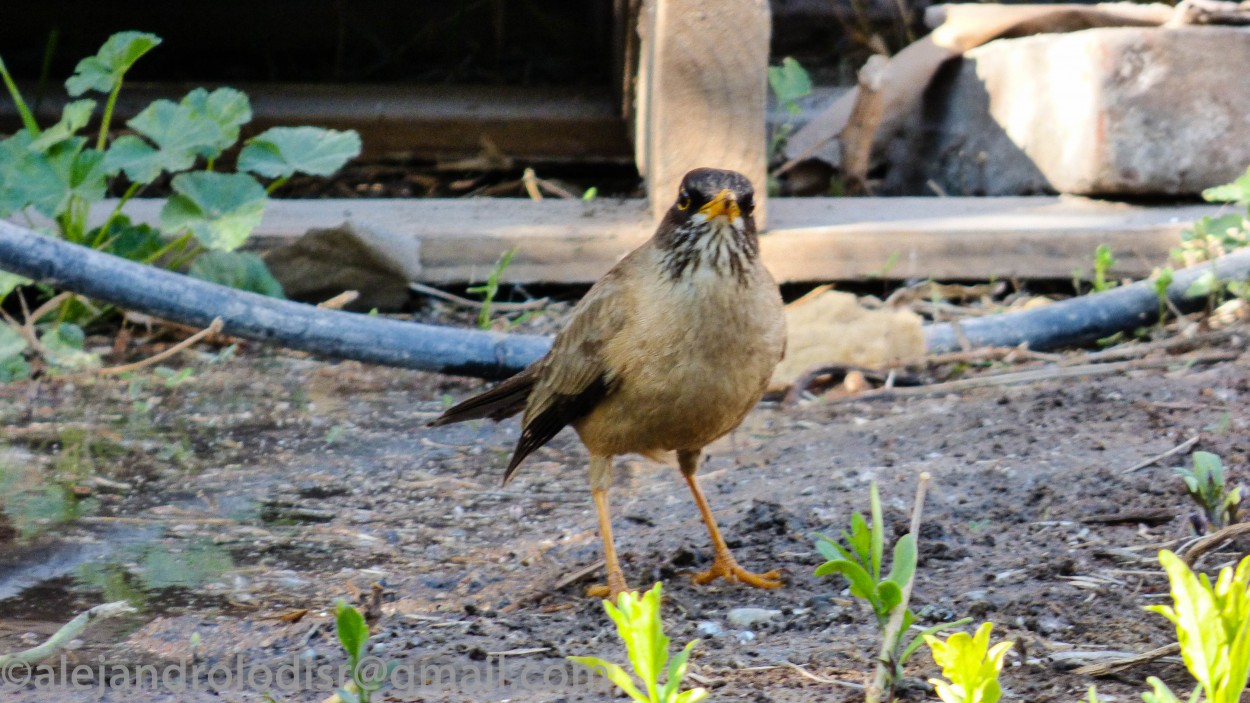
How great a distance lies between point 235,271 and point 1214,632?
4.80 metres

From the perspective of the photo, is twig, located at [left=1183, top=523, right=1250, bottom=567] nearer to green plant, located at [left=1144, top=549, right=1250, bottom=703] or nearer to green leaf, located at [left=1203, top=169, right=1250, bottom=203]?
green plant, located at [left=1144, top=549, right=1250, bottom=703]

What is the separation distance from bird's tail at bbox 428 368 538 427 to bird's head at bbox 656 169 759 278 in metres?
0.76

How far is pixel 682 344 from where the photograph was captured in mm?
3387

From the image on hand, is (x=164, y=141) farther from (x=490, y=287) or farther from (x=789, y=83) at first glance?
(x=789, y=83)

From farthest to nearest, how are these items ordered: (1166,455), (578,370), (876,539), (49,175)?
1. (49,175)
2. (1166,455)
3. (578,370)
4. (876,539)

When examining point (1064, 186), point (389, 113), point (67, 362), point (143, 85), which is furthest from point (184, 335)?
point (1064, 186)

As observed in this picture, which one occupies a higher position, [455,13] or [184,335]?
[455,13]

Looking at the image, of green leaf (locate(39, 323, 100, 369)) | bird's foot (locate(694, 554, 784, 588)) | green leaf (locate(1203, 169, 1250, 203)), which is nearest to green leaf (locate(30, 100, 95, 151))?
green leaf (locate(39, 323, 100, 369))

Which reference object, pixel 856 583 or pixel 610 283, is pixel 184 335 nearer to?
pixel 610 283

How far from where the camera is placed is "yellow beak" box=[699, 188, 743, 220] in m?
3.45

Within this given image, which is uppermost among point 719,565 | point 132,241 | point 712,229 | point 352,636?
point 712,229

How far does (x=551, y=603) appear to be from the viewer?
134 inches

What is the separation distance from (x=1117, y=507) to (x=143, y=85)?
676cm

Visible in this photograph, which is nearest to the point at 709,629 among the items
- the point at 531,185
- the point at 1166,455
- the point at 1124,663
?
the point at 1124,663
